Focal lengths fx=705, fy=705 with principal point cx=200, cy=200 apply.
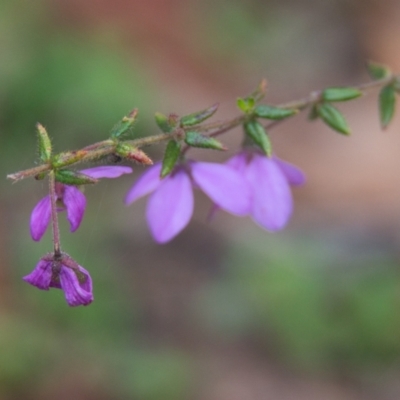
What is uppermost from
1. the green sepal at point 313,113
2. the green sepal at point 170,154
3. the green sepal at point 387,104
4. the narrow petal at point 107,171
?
the green sepal at point 387,104

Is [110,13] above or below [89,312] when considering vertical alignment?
above

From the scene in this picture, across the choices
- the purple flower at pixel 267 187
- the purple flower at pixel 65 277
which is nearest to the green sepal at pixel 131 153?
the purple flower at pixel 65 277

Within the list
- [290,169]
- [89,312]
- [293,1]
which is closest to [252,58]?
[293,1]

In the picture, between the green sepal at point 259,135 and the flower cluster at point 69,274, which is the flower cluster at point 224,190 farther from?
the flower cluster at point 69,274

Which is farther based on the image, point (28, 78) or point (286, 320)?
point (28, 78)

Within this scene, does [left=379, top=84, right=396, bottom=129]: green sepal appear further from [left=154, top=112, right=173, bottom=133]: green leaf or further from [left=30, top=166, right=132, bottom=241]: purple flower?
[left=30, top=166, right=132, bottom=241]: purple flower

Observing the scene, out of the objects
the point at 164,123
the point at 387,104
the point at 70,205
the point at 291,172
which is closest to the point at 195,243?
the point at 291,172

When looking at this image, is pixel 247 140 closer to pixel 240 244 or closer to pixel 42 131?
pixel 42 131
